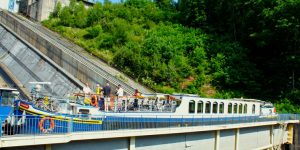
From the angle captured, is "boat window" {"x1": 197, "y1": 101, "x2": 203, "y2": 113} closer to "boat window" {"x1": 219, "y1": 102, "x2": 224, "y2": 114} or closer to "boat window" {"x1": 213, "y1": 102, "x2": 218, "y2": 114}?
"boat window" {"x1": 213, "y1": 102, "x2": 218, "y2": 114}

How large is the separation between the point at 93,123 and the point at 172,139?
5480 mm

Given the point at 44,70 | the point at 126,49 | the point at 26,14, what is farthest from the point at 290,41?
the point at 26,14

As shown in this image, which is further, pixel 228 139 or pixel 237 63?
pixel 237 63

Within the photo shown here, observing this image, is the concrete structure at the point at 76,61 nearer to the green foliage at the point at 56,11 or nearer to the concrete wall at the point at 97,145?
the green foliage at the point at 56,11

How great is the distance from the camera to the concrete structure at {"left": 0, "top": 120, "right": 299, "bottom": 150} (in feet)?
45.1

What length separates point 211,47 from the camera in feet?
168

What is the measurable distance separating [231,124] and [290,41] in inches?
1019

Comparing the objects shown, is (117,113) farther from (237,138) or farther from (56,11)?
(56,11)

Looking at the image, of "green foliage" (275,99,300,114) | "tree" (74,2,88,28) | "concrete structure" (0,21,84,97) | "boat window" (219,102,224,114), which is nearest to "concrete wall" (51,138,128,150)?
"boat window" (219,102,224,114)

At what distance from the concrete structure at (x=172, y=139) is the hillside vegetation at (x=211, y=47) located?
35.2 ft

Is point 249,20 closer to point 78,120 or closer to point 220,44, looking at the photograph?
point 220,44

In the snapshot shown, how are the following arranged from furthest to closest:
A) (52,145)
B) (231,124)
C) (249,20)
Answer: (249,20) → (231,124) → (52,145)

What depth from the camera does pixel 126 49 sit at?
1839 inches

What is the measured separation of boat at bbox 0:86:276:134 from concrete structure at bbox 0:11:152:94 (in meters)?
12.9
